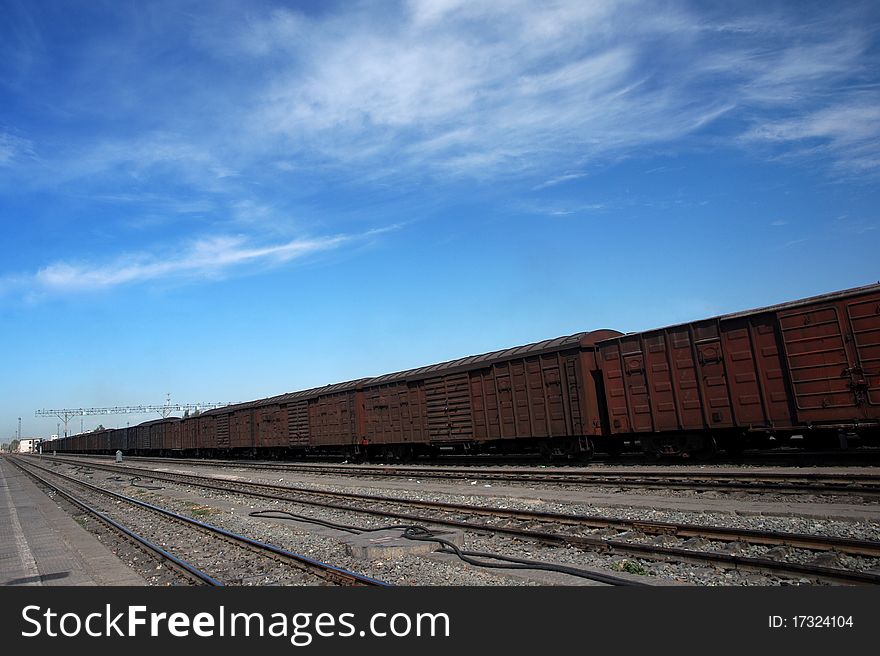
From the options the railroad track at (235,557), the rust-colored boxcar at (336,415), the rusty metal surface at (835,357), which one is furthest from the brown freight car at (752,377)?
the rust-colored boxcar at (336,415)

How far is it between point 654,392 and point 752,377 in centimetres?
277

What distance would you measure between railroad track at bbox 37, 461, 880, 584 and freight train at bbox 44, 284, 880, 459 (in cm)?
728

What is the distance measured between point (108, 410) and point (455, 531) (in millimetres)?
150094

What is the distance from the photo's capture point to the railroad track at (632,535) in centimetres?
662

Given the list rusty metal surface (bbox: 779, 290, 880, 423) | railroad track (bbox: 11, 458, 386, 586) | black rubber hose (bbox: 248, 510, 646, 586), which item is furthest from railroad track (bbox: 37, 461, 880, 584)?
rusty metal surface (bbox: 779, 290, 880, 423)

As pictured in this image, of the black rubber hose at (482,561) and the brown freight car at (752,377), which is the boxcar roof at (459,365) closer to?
the brown freight car at (752,377)

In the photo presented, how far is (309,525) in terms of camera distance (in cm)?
1273

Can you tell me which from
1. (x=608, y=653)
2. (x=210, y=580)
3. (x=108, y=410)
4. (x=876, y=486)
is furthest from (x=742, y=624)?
(x=108, y=410)

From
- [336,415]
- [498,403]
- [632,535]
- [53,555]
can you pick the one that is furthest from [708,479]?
[336,415]

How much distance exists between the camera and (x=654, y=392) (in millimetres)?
16797

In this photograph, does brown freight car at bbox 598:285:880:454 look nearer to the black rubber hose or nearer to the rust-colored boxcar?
the black rubber hose

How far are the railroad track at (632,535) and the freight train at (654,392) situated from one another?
7278 millimetres

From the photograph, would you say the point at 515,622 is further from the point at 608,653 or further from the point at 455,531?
the point at 455,531

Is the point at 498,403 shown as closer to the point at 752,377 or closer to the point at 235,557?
the point at 752,377
